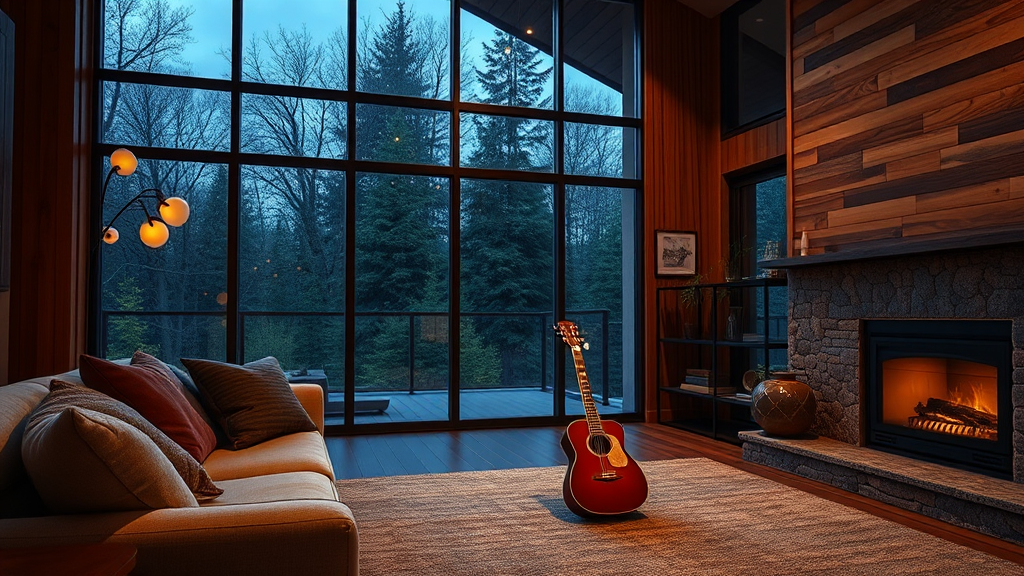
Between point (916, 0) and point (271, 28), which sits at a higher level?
point (271, 28)

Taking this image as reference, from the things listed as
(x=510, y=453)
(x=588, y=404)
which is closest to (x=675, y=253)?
(x=510, y=453)

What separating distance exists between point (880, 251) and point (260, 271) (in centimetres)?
418

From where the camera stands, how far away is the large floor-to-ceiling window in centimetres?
527

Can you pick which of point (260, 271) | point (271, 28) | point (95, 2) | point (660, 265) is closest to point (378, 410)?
point (260, 271)

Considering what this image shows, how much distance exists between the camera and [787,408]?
14.3 feet

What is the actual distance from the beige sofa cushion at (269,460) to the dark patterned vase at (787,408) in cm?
275

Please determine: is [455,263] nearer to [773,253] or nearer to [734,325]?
[734,325]

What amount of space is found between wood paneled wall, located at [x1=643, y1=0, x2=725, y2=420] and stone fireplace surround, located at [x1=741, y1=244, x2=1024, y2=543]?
1638 millimetres

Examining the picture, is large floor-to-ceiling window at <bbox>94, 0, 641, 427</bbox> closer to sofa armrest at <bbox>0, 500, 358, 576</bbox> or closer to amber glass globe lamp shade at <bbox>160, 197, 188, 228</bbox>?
amber glass globe lamp shade at <bbox>160, 197, 188, 228</bbox>

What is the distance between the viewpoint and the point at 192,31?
5402mm

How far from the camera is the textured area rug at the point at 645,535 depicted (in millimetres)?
2723

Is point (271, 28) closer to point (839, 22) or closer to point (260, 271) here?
point (260, 271)

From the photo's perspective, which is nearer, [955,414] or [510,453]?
[955,414]

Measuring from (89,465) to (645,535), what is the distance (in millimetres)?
2254
